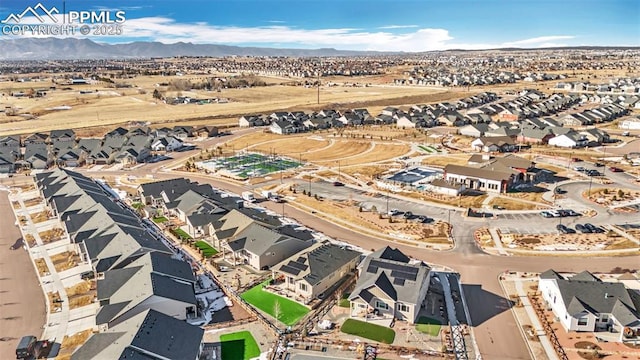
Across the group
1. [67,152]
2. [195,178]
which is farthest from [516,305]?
[67,152]

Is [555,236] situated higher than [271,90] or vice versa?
[271,90]

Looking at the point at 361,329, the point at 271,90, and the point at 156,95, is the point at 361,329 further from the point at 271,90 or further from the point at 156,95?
the point at 271,90

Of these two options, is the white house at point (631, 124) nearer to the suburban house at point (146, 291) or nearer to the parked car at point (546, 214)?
the parked car at point (546, 214)

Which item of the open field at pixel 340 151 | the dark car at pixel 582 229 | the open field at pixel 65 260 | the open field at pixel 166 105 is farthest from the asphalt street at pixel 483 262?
the open field at pixel 166 105

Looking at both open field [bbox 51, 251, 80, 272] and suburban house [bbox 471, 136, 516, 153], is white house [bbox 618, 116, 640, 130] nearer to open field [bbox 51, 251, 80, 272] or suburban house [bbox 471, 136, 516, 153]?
suburban house [bbox 471, 136, 516, 153]

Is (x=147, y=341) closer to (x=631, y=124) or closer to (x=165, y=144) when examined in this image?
(x=165, y=144)
